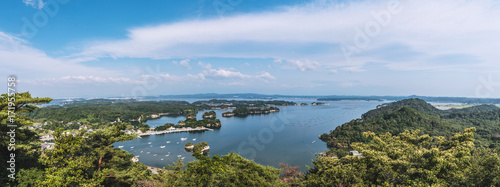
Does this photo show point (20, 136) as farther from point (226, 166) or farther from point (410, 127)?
point (410, 127)

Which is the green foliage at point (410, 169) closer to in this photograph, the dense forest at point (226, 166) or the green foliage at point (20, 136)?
the dense forest at point (226, 166)

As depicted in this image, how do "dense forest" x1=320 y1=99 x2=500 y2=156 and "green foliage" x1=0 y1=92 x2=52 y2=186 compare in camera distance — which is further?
"dense forest" x1=320 y1=99 x2=500 y2=156

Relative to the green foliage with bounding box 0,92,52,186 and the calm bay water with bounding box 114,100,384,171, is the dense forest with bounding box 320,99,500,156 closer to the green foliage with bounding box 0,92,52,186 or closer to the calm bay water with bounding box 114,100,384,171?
the calm bay water with bounding box 114,100,384,171

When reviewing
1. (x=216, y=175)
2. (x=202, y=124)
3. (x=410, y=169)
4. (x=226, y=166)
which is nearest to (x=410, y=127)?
(x=410, y=169)

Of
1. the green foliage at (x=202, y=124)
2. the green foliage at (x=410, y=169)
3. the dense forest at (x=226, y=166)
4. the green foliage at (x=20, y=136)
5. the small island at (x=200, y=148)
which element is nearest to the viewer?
the dense forest at (x=226, y=166)

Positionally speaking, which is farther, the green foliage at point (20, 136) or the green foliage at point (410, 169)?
the green foliage at point (410, 169)

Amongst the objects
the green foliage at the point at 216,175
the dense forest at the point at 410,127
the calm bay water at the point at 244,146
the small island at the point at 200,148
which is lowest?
the calm bay water at the point at 244,146

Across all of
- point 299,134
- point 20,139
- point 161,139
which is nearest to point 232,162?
point 20,139

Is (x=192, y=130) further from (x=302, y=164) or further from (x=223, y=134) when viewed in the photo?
(x=302, y=164)

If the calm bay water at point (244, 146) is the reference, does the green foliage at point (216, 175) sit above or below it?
above

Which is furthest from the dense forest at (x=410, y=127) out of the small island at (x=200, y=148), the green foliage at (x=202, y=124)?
the green foliage at (x=202, y=124)

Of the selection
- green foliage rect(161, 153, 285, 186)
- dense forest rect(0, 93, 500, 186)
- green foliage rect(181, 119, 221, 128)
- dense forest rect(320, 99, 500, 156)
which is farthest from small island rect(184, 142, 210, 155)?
green foliage rect(161, 153, 285, 186)
